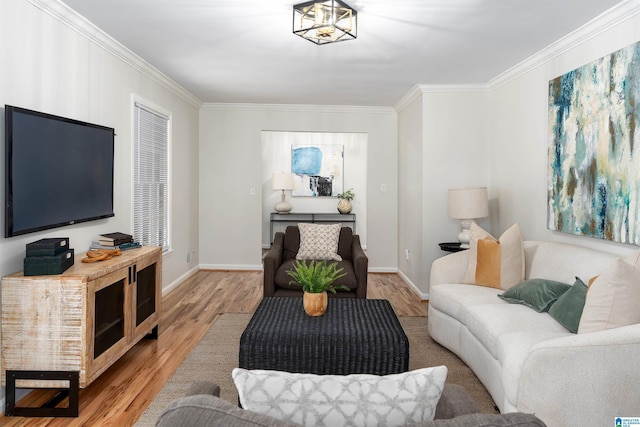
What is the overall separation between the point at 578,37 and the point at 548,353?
8.44 ft

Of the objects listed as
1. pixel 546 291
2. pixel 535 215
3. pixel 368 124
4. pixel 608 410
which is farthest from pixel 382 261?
pixel 608 410

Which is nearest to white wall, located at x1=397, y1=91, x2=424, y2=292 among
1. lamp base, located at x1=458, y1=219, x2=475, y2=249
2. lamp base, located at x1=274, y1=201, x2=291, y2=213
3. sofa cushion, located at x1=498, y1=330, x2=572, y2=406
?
lamp base, located at x1=458, y1=219, x2=475, y2=249

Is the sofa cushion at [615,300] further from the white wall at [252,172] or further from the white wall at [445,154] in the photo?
the white wall at [252,172]

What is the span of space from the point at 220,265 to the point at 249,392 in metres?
5.88

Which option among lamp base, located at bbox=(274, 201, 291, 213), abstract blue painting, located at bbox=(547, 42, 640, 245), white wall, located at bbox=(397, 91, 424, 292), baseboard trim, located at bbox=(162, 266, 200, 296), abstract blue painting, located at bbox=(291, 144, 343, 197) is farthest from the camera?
abstract blue painting, located at bbox=(291, 144, 343, 197)

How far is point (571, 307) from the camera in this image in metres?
2.51

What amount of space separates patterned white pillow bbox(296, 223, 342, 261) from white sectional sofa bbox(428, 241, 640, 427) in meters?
1.60

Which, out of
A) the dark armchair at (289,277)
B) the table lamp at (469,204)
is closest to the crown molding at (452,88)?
the table lamp at (469,204)

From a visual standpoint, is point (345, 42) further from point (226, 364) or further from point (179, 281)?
point (179, 281)

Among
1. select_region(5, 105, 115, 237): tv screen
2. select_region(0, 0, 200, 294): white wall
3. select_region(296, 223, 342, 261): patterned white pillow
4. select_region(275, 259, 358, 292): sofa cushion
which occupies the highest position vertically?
select_region(0, 0, 200, 294): white wall

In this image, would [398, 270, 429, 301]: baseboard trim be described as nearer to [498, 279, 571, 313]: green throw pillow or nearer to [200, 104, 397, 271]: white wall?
[200, 104, 397, 271]: white wall

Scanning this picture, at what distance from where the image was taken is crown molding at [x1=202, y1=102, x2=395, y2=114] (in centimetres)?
644

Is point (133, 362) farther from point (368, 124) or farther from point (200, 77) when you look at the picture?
point (368, 124)

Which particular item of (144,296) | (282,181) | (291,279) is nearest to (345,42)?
(291,279)
